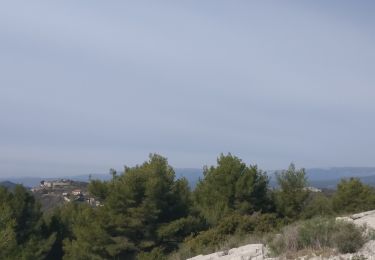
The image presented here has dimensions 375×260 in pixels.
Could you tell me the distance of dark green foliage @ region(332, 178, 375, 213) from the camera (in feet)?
116

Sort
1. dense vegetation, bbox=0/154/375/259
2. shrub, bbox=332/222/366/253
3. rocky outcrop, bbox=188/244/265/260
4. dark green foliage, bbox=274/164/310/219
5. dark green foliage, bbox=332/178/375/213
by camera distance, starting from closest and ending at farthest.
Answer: shrub, bbox=332/222/366/253
rocky outcrop, bbox=188/244/265/260
dense vegetation, bbox=0/154/375/259
dark green foliage, bbox=274/164/310/219
dark green foliage, bbox=332/178/375/213

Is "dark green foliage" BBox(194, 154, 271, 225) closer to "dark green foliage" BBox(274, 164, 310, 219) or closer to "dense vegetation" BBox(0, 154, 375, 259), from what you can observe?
"dense vegetation" BBox(0, 154, 375, 259)

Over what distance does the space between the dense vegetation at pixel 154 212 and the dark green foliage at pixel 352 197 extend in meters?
0.10

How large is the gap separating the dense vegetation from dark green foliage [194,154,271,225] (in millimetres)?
62

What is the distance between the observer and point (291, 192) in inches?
1367

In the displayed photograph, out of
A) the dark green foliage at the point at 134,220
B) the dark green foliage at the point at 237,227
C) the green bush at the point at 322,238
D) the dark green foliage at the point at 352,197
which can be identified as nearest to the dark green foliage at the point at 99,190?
the dark green foliage at the point at 134,220

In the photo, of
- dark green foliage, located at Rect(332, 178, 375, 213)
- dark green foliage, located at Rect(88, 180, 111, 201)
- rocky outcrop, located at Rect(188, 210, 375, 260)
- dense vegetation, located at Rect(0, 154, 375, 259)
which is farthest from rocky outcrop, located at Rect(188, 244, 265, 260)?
dark green foliage, located at Rect(332, 178, 375, 213)

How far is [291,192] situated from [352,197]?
496 centimetres

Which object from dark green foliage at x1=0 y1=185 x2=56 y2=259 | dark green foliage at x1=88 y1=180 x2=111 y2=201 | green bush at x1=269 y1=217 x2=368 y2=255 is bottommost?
dark green foliage at x1=0 y1=185 x2=56 y2=259

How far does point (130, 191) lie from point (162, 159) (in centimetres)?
354

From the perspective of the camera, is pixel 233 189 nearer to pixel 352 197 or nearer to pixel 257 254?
pixel 352 197

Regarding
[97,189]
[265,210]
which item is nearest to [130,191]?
[97,189]

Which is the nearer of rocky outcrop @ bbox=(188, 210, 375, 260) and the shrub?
rocky outcrop @ bbox=(188, 210, 375, 260)

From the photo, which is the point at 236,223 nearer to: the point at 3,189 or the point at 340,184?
the point at 3,189
